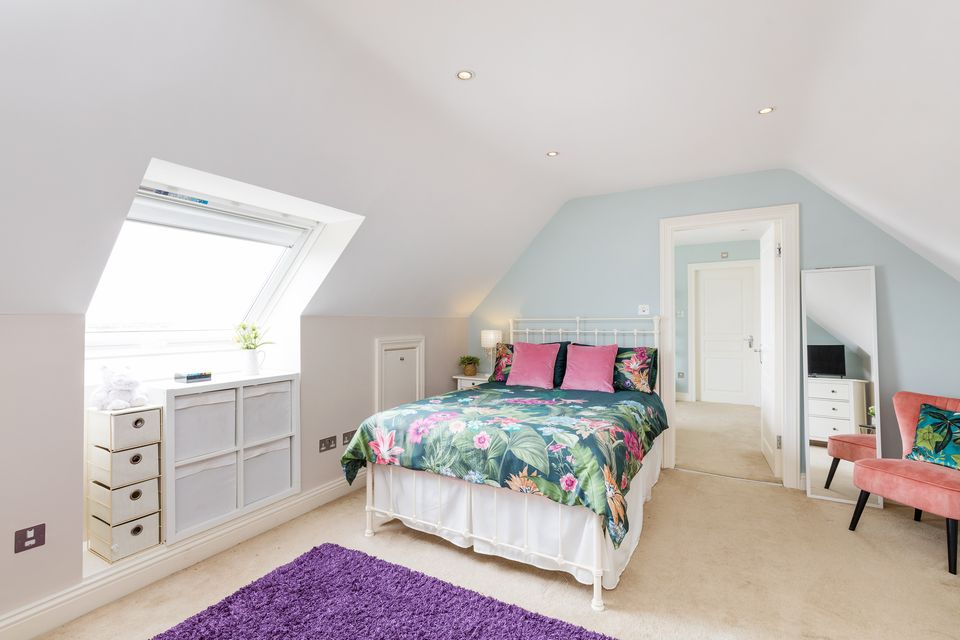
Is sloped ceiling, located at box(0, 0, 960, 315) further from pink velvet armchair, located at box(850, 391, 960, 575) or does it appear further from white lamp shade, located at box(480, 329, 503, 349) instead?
white lamp shade, located at box(480, 329, 503, 349)

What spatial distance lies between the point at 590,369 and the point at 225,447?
260 cm

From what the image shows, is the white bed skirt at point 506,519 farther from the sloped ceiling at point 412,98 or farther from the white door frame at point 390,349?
the sloped ceiling at point 412,98

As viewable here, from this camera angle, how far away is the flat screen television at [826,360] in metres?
3.28

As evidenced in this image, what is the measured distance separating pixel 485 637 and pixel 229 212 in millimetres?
2571

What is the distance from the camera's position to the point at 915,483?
7.83 feet

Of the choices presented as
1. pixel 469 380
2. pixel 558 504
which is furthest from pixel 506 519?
pixel 469 380

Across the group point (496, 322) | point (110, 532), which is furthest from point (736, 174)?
point (110, 532)

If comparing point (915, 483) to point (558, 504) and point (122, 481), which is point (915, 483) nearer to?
point (558, 504)

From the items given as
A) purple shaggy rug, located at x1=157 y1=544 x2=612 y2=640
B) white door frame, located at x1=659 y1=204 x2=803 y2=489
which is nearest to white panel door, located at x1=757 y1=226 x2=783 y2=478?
white door frame, located at x1=659 y1=204 x2=803 y2=489

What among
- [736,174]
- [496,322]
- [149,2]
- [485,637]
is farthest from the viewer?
[496,322]

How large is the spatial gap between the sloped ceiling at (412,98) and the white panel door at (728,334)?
3488mm

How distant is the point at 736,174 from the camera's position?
12.1 ft

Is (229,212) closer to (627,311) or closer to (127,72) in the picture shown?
(127,72)

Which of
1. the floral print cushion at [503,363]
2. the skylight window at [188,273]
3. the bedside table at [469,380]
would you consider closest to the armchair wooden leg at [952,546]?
the floral print cushion at [503,363]
